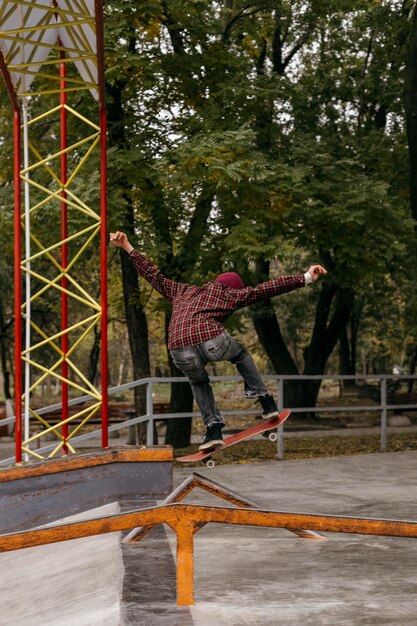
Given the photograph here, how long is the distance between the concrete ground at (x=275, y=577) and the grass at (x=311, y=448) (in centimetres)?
622

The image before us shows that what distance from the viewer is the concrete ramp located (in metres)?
5.12

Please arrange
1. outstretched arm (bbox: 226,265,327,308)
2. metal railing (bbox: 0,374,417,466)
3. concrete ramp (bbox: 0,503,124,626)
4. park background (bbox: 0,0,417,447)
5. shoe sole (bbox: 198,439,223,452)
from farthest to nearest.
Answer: park background (bbox: 0,0,417,447), metal railing (bbox: 0,374,417,466), shoe sole (bbox: 198,439,223,452), outstretched arm (bbox: 226,265,327,308), concrete ramp (bbox: 0,503,124,626)

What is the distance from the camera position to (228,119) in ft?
47.3

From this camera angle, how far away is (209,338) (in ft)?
22.8

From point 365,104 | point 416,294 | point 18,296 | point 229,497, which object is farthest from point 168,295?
point 365,104

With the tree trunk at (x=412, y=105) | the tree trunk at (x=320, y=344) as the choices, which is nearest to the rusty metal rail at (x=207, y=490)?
the tree trunk at (x=412, y=105)

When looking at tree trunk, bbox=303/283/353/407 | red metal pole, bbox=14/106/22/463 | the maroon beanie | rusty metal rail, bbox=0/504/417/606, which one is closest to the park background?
red metal pole, bbox=14/106/22/463

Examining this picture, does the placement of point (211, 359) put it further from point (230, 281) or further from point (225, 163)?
point (225, 163)

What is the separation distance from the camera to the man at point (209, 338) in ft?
22.8

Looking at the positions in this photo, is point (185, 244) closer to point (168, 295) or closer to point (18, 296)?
point (18, 296)

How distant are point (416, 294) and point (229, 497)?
1021cm

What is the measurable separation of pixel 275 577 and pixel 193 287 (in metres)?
2.40

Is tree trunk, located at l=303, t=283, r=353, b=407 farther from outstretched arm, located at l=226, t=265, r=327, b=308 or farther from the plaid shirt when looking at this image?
outstretched arm, located at l=226, t=265, r=327, b=308

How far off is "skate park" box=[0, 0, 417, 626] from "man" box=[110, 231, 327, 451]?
90 millimetres
